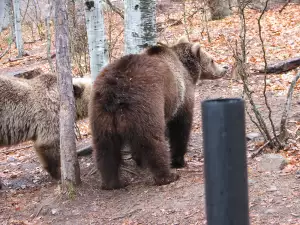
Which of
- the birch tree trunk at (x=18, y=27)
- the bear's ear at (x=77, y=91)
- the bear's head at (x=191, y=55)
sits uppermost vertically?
the birch tree trunk at (x=18, y=27)

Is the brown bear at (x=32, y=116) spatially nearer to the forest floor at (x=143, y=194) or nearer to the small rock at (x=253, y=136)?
the forest floor at (x=143, y=194)

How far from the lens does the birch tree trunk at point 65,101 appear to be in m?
5.70

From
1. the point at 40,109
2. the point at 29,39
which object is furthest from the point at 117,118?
the point at 29,39

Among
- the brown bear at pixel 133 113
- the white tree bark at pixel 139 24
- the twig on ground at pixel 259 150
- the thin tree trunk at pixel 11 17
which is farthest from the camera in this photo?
the thin tree trunk at pixel 11 17

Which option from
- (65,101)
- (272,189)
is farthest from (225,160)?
(65,101)

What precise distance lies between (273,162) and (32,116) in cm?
321

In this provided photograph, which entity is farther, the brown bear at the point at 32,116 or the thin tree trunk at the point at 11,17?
the thin tree trunk at the point at 11,17

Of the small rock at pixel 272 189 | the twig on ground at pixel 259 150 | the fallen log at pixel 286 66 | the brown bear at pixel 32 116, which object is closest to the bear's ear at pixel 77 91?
the brown bear at pixel 32 116

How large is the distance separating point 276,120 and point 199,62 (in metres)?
1.52

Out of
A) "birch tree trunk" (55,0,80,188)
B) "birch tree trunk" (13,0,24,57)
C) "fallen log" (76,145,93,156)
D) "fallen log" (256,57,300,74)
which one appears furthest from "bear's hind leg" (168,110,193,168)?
"birch tree trunk" (13,0,24,57)

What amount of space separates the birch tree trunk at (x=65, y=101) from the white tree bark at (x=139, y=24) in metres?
1.56

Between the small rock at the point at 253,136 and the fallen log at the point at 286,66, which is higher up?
the fallen log at the point at 286,66

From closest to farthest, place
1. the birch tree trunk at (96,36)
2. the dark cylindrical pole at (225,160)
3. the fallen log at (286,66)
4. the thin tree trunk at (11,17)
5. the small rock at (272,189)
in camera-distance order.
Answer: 1. the dark cylindrical pole at (225,160)
2. the small rock at (272,189)
3. the birch tree trunk at (96,36)
4. the fallen log at (286,66)
5. the thin tree trunk at (11,17)

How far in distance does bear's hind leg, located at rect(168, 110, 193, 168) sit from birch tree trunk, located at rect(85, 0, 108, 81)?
1482 millimetres
